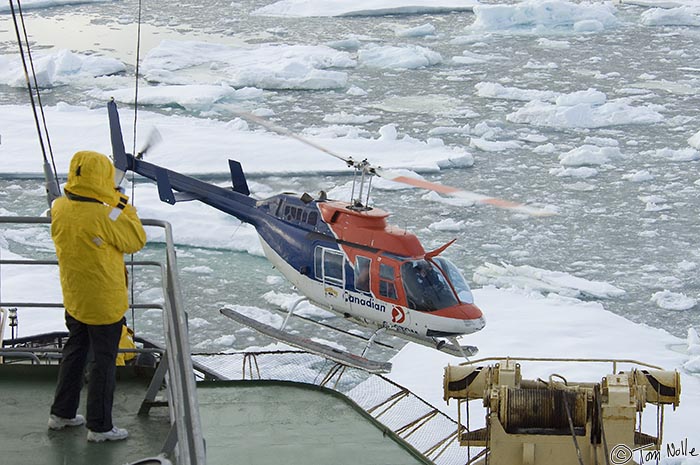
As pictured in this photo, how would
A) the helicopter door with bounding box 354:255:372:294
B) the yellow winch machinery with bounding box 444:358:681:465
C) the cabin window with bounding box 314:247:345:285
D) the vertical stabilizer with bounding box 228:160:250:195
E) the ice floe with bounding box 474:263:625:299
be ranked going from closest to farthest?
the yellow winch machinery with bounding box 444:358:681:465
the helicopter door with bounding box 354:255:372:294
the cabin window with bounding box 314:247:345:285
the vertical stabilizer with bounding box 228:160:250:195
the ice floe with bounding box 474:263:625:299

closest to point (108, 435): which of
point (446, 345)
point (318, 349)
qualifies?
point (318, 349)

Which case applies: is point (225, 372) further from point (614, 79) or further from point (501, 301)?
point (614, 79)

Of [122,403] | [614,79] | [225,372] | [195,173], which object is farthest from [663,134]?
[122,403]

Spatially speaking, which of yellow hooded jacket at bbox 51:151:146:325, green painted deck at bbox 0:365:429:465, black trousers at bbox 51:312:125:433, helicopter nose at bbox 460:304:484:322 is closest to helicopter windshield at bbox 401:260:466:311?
helicopter nose at bbox 460:304:484:322

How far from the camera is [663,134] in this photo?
2003 centimetres

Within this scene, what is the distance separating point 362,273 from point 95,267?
295 inches

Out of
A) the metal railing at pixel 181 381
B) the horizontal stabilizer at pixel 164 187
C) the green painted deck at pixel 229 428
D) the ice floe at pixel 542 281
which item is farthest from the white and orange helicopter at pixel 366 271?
the metal railing at pixel 181 381

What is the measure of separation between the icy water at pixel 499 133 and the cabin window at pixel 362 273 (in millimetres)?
1700

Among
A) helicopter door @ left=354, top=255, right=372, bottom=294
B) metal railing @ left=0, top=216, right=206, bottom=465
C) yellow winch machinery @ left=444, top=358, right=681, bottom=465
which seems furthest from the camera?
helicopter door @ left=354, top=255, right=372, bottom=294

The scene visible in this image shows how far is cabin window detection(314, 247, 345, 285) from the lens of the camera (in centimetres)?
1135

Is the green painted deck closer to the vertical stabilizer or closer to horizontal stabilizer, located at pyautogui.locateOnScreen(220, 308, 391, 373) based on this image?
horizontal stabilizer, located at pyautogui.locateOnScreen(220, 308, 391, 373)

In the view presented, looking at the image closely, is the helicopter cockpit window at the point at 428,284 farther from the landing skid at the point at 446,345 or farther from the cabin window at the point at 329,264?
the cabin window at the point at 329,264

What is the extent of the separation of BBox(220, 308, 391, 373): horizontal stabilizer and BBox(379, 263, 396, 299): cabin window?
2.36ft

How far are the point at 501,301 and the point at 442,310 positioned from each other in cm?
275
